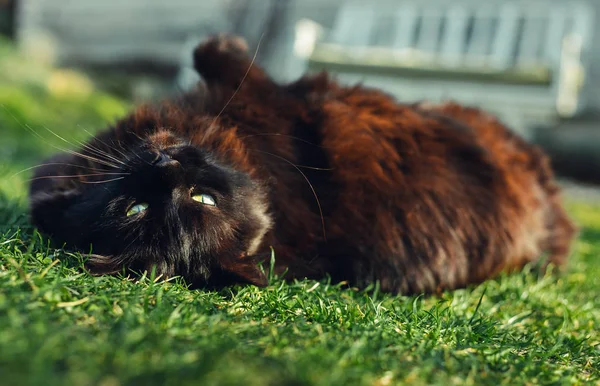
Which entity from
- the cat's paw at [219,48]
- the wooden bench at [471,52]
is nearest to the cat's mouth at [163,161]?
the cat's paw at [219,48]

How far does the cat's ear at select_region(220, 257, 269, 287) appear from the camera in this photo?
81.6 inches

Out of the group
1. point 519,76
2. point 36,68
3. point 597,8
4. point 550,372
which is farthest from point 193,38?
point 550,372

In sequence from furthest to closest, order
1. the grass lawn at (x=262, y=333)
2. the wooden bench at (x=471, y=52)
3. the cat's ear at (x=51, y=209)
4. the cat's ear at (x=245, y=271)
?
the wooden bench at (x=471, y=52) < the cat's ear at (x=51, y=209) < the cat's ear at (x=245, y=271) < the grass lawn at (x=262, y=333)

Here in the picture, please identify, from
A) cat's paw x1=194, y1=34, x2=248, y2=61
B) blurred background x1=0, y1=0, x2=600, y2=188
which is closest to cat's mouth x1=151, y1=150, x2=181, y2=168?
cat's paw x1=194, y1=34, x2=248, y2=61

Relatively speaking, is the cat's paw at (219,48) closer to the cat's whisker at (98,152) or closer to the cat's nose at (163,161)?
the cat's whisker at (98,152)

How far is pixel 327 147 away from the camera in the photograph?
2.65 metres

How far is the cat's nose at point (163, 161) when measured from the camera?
2.09 m

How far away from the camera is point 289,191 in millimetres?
2576

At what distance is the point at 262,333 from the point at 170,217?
2.15 feet

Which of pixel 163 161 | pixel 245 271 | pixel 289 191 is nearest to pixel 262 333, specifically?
pixel 245 271

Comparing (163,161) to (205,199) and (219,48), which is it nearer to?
(205,199)

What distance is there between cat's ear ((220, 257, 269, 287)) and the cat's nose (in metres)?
0.39

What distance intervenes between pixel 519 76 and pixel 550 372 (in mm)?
5455

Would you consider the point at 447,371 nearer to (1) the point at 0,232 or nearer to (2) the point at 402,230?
(2) the point at 402,230
